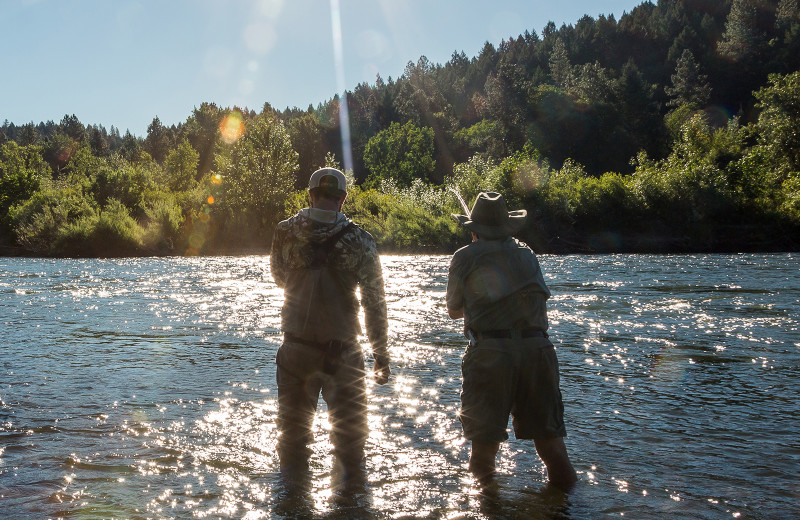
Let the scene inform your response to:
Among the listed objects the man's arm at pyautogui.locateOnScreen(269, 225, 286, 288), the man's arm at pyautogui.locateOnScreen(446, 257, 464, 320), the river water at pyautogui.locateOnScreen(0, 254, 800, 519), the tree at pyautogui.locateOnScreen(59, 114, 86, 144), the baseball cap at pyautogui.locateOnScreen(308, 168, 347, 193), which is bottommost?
the river water at pyautogui.locateOnScreen(0, 254, 800, 519)

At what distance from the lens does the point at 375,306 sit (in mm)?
5371

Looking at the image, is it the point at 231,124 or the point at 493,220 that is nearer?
the point at 493,220

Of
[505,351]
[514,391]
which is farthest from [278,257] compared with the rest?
[514,391]

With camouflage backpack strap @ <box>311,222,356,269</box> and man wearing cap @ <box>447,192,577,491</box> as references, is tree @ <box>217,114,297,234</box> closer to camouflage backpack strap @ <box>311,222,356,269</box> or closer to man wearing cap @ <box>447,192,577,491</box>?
camouflage backpack strap @ <box>311,222,356,269</box>

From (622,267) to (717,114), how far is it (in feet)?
359

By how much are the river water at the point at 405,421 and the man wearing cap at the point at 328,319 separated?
47cm

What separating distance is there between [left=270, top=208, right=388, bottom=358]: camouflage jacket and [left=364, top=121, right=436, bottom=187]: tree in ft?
313

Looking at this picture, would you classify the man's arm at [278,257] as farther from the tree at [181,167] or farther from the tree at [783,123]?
the tree at [181,167]

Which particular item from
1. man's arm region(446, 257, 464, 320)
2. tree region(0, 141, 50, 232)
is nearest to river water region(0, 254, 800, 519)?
man's arm region(446, 257, 464, 320)

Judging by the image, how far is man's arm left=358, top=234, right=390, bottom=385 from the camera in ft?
17.4

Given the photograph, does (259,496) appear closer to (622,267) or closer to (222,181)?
(622,267)

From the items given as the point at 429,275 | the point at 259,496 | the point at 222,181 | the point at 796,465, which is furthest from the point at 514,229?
the point at 222,181

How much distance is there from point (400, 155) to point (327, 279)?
10246cm

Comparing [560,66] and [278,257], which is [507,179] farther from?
[560,66]
